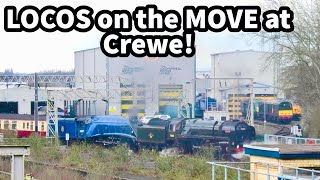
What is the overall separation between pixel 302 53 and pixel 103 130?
920cm

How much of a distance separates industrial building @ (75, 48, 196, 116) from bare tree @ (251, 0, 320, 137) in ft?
16.5

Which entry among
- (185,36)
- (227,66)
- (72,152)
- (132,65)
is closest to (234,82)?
(227,66)

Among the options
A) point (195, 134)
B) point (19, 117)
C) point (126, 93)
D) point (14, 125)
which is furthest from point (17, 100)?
point (195, 134)

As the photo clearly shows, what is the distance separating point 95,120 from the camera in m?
30.0

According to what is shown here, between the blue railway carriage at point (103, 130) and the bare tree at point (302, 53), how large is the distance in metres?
6.92

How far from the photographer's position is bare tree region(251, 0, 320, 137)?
28.4 m

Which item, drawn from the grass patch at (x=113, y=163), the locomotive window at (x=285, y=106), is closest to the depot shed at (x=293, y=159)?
the grass patch at (x=113, y=163)

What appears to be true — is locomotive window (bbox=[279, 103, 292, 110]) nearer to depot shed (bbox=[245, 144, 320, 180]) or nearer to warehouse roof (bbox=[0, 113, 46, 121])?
warehouse roof (bbox=[0, 113, 46, 121])

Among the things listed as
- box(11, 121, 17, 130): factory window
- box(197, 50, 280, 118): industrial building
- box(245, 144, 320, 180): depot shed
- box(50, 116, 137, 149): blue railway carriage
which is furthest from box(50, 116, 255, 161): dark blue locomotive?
box(245, 144, 320, 180): depot shed

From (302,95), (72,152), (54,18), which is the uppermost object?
(54,18)

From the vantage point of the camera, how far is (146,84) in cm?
3162

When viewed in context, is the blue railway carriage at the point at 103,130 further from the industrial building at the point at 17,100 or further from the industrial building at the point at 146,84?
the industrial building at the point at 17,100

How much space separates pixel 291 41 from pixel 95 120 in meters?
9.01

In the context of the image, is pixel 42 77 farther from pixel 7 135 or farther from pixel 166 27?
pixel 166 27
